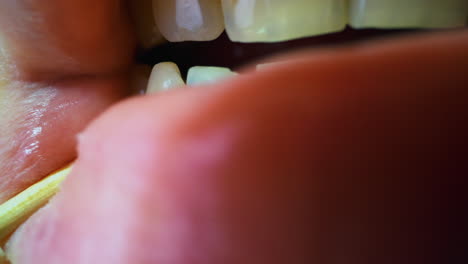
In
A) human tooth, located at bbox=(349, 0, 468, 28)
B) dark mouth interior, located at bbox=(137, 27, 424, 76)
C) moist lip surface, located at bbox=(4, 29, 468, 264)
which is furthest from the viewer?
dark mouth interior, located at bbox=(137, 27, 424, 76)

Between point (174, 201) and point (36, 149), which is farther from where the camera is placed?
point (36, 149)

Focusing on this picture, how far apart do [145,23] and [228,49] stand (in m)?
0.10

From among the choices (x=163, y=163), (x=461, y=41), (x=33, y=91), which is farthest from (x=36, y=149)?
(x=461, y=41)

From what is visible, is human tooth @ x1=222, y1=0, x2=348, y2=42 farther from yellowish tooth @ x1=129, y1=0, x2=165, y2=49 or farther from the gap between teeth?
yellowish tooth @ x1=129, y1=0, x2=165, y2=49

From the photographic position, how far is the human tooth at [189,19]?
60cm

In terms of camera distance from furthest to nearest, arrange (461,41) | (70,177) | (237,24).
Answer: (237,24) < (70,177) < (461,41)

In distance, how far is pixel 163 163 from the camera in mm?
342

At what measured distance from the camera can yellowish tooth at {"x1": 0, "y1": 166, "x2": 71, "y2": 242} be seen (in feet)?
1.75

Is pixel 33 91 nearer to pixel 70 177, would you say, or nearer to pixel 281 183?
pixel 70 177

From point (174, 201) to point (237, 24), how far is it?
0.28 meters

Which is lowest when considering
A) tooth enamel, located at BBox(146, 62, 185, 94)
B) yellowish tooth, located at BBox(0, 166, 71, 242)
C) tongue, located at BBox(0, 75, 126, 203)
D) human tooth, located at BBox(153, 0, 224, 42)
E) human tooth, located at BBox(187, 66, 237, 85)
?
yellowish tooth, located at BBox(0, 166, 71, 242)

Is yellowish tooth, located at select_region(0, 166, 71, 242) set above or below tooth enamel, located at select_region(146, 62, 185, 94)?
below

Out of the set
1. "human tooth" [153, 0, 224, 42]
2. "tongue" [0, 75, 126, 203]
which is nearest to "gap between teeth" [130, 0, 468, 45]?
"human tooth" [153, 0, 224, 42]

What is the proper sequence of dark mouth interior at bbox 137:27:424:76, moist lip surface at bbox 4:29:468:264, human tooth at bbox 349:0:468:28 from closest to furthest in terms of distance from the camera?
moist lip surface at bbox 4:29:468:264 → human tooth at bbox 349:0:468:28 → dark mouth interior at bbox 137:27:424:76
